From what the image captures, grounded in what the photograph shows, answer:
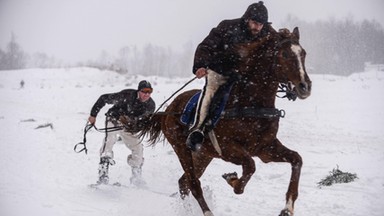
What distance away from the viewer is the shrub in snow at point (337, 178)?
254 inches

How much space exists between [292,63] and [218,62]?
949 mm

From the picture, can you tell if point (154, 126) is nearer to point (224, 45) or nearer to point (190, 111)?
point (190, 111)

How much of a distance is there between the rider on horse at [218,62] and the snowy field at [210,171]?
1.51 metres

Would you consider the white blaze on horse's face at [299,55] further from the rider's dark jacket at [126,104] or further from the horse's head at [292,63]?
the rider's dark jacket at [126,104]

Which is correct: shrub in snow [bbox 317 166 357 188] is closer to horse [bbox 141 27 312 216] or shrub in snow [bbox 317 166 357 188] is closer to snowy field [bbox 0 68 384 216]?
snowy field [bbox 0 68 384 216]

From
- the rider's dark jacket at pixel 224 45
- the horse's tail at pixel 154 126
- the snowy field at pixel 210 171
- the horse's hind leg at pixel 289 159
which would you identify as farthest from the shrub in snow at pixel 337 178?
the rider's dark jacket at pixel 224 45

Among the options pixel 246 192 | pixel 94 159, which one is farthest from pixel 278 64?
pixel 94 159

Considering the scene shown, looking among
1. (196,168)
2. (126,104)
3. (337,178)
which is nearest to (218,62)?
(196,168)

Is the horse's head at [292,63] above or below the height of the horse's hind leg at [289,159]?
above

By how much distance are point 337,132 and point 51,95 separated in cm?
1909

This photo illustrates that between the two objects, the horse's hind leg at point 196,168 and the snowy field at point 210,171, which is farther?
the horse's hind leg at point 196,168

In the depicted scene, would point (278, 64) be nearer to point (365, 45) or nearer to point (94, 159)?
point (94, 159)

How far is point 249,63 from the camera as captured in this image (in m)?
4.59

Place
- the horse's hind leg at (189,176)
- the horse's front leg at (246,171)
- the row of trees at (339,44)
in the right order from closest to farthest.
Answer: the horse's front leg at (246,171)
the horse's hind leg at (189,176)
the row of trees at (339,44)
